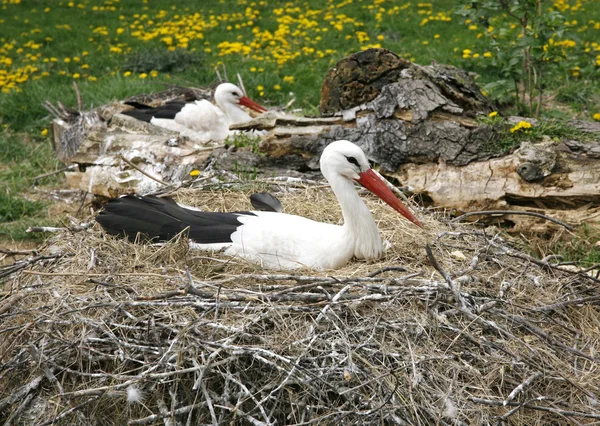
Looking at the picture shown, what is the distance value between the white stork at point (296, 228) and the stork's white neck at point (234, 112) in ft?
10.6

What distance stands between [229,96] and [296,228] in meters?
3.62

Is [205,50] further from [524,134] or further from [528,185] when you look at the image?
[528,185]

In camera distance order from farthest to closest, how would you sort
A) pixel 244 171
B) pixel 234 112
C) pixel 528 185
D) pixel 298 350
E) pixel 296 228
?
1. pixel 234 112
2. pixel 244 171
3. pixel 528 185
4. pixel 296 228
5. pixel 298 350

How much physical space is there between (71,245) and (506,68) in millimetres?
3841

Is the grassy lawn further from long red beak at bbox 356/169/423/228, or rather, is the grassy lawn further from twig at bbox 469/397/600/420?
twig at bbox 469/397/600/420

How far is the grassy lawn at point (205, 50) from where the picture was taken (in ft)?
25.5

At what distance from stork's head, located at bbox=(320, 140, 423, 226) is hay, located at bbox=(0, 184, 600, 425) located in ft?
1.98

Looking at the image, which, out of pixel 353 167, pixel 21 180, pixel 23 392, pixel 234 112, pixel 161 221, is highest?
pixel 353 167

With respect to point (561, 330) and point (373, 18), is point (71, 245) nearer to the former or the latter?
point (561, 330)

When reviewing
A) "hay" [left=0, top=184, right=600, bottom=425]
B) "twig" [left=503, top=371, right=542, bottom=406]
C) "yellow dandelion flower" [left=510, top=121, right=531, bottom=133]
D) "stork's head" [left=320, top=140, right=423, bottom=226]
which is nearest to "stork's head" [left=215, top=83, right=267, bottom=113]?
"yellow dandelion flower" [left=510, top=121, right=531, bottom=133]

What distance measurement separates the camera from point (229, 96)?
749 cm

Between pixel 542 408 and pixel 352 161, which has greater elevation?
pixel 352 161

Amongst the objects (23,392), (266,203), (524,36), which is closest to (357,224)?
(266,203)

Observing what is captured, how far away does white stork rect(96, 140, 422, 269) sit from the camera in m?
4.08
